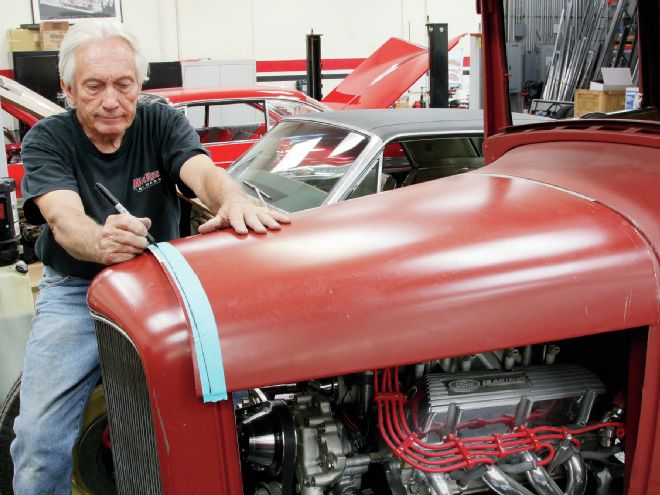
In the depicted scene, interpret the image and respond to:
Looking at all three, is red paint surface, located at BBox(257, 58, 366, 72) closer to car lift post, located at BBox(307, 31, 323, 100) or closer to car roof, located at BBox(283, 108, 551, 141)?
car lift post, located at BBox(307, 31, 323, 100)

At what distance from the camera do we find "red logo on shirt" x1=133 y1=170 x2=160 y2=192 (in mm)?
2315

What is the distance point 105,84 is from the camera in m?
2.21

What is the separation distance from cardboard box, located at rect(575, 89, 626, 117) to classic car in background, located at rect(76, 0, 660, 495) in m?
0.63

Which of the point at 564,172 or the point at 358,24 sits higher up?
the point at 358,24

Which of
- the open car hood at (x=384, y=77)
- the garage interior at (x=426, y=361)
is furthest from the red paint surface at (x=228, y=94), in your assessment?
the garage interior at (x=426, y=361)

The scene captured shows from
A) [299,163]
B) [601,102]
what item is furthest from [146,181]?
[299,163]

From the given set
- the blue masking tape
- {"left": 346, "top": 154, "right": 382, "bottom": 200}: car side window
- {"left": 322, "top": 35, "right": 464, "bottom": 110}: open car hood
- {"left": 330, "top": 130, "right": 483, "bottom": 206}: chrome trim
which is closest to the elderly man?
the blue masking tape

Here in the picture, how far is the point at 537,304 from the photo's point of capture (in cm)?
155

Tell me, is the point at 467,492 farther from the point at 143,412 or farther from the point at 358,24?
the point at 358,24

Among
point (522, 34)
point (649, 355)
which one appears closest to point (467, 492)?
point (649, 355)

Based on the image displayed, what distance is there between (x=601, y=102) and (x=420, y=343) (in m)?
1.61

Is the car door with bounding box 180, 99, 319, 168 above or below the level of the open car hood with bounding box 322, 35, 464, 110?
below

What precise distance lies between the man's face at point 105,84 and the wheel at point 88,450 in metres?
0.92

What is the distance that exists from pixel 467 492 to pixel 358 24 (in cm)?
1363
